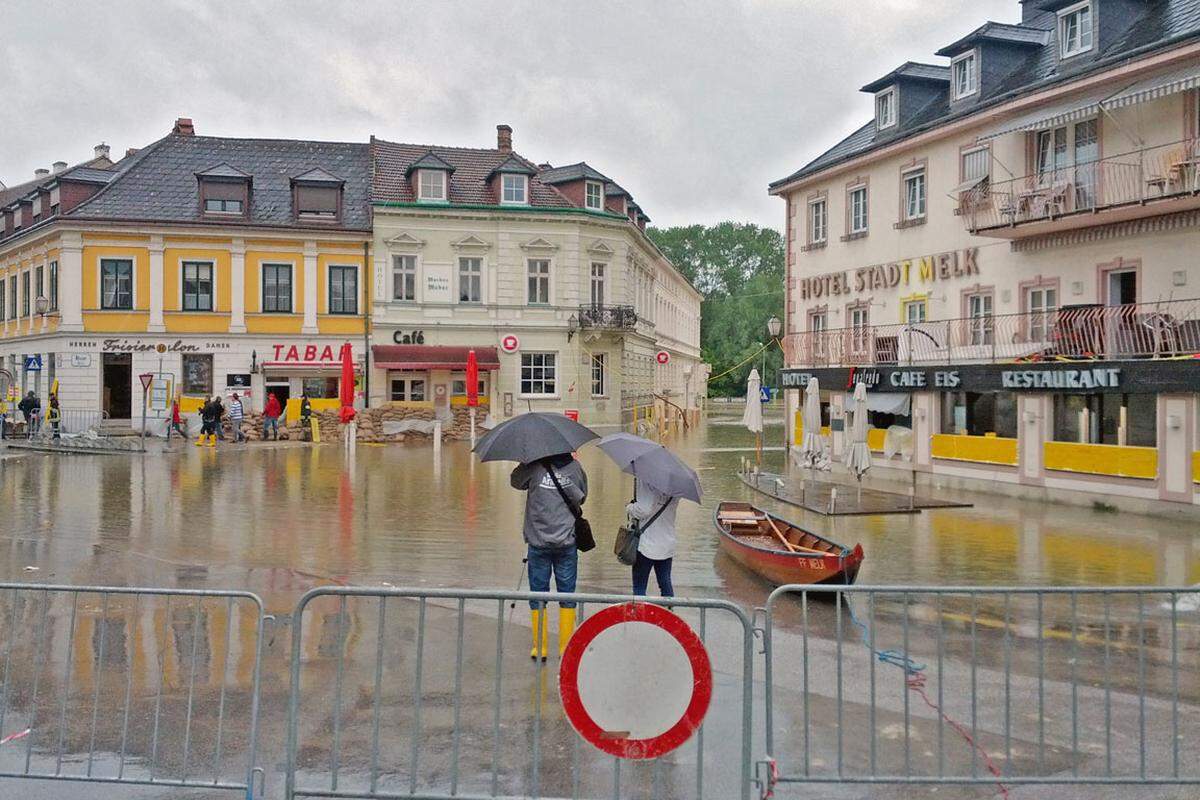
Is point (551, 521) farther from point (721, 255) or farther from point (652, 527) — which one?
point (721, 255)

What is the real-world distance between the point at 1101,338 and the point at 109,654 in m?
18.5

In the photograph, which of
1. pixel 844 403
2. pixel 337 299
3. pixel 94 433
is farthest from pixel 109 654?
pixel 337 299

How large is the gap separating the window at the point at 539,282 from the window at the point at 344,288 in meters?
6.90

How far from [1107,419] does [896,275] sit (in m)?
8.16

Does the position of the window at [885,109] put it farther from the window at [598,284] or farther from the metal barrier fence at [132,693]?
the metal barrier fence at [132,693]

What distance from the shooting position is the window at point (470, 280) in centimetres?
4222

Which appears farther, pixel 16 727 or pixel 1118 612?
pixel 1118 612

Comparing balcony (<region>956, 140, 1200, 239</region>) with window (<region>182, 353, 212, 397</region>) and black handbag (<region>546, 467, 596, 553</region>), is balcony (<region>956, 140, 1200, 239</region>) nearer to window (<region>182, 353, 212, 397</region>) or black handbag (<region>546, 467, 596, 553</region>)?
black handbag (<region>546, 467, 596, 553</region>)

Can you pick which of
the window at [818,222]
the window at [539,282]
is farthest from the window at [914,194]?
the window at [539,282]

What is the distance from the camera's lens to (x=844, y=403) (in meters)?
28.6

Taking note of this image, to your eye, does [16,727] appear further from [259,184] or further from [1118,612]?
[259,184]

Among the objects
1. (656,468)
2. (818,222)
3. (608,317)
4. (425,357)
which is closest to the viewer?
(656,468)

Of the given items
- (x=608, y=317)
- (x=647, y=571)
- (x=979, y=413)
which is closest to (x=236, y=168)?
(x=608, y=317)

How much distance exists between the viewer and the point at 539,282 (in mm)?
42750
